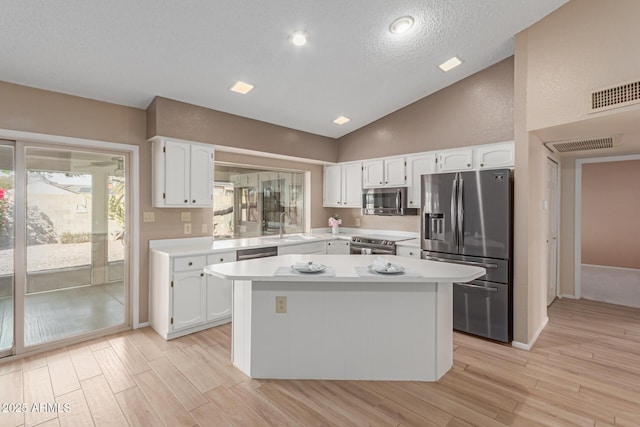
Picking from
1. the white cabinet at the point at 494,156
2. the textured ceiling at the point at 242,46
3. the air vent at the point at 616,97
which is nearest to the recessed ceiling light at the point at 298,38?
the textured ceiling at the point at 242,46

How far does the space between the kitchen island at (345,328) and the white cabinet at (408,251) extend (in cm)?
148

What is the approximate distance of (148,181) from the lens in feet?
12.1

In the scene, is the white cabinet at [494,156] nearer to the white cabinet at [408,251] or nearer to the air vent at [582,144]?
the air vent at [582,144]

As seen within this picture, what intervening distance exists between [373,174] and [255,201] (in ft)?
6.31

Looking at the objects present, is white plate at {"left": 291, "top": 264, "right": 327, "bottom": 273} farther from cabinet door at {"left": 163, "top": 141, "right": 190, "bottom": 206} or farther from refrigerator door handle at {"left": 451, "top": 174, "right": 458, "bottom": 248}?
cabinet door at {"left": 163, "top": 141, "right": 190, "bottom": 206}

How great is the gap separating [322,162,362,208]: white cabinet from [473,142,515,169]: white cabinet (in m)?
1.86

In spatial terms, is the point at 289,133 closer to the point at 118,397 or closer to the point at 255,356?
the point at 255,356

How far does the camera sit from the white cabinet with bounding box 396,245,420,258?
4051 millimetres

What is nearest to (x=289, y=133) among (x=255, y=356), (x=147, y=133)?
(x=147, y=133)

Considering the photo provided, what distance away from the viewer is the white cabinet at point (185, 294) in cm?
335

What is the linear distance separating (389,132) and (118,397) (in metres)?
4.47

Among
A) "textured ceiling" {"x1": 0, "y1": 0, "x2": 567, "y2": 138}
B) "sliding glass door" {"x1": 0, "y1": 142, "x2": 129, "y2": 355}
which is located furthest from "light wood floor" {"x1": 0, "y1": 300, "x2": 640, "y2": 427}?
"textured ceiling" {"x1": 0, "y1": 0, "x2": 567, "y2": 138}

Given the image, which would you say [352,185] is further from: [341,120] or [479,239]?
[479,239]

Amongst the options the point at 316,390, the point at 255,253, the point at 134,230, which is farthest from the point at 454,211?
the point at 134,230
